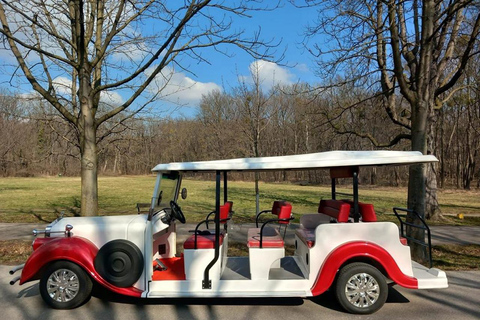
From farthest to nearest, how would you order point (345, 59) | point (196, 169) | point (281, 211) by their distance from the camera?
1. point (345, 59)
2. point (281, 211)
3. point (196, 169)

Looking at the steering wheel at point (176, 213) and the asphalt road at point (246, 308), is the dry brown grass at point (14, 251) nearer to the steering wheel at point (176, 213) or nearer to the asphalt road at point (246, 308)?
the asphalt road at point (246, 308)

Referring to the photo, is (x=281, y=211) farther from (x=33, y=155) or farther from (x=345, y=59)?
(x=33, y=155)

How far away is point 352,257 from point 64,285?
363cm

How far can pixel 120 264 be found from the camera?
14.8 ft

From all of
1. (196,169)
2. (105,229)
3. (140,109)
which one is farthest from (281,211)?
(140,109)

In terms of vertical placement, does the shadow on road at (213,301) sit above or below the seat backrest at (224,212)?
below

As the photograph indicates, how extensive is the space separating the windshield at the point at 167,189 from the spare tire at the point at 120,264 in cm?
77

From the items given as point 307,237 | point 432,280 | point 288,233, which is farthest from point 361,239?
point 288,233

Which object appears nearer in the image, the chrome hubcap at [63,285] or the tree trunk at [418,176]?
the chrome hubcap at [63,285]

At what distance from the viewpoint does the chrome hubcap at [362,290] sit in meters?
4.38

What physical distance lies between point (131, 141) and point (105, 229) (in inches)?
191

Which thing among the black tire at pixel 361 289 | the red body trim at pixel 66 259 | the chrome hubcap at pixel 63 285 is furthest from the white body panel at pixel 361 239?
the chrome hubcap at pixel 63 285

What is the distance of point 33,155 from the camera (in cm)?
906

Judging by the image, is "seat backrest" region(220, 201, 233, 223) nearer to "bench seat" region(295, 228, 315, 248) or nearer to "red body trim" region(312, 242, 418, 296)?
"bench seat" region(295, 228, 315, 248)
